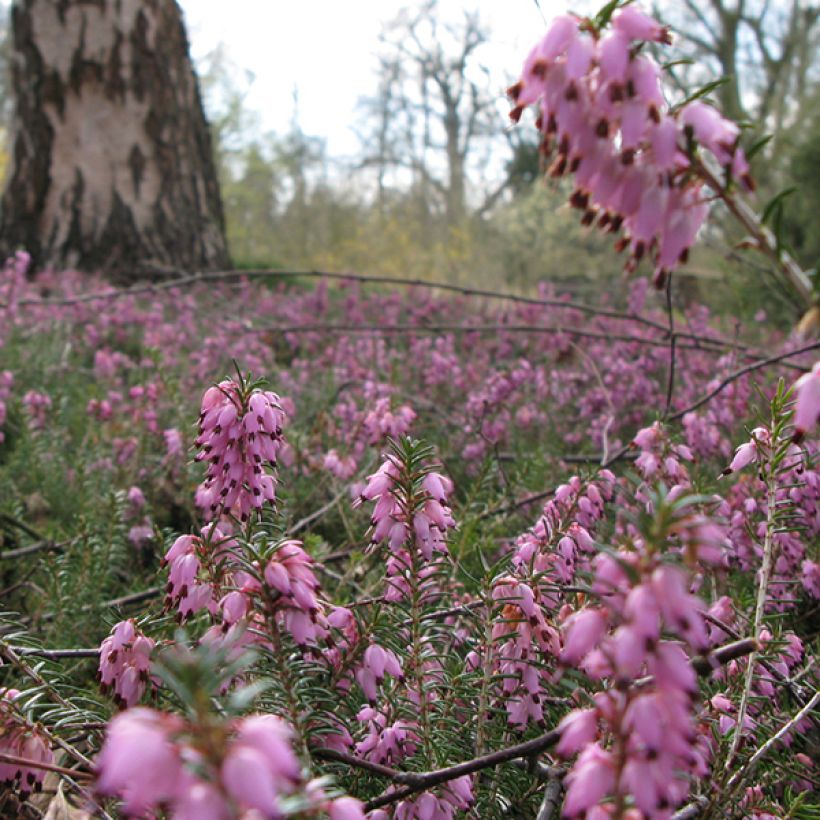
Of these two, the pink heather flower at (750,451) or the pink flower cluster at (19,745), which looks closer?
the pink flower cluster at (19,745)

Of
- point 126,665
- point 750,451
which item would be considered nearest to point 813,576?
point 750,451

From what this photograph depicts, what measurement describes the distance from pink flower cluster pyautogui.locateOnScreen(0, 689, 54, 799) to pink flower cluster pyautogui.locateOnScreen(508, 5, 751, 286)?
3.22 feet

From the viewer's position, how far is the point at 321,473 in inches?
130

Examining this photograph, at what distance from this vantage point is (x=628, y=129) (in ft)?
2.72

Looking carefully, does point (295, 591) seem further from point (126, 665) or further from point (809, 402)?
point (809, 402)

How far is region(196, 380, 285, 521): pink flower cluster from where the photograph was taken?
1287mm

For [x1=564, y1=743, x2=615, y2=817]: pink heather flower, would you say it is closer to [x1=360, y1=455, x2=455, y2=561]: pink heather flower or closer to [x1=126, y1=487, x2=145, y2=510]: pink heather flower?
[x1=360, y1=455, x2=455, y2=561]: pink heather flower

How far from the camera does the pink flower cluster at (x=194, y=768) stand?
53cm

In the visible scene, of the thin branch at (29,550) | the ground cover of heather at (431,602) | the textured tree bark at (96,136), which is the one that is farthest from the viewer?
the textured tree bark at (96,136)

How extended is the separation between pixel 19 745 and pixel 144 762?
2.01 ft

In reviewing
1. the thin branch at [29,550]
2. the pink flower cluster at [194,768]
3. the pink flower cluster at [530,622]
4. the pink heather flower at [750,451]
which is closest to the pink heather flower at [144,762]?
the pink flower cluster at [194,768]

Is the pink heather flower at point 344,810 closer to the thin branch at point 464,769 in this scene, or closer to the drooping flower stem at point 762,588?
the thin branch at point 464,769

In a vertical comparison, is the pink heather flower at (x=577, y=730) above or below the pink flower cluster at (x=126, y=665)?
above

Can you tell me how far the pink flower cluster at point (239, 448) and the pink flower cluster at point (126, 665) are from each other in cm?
24
